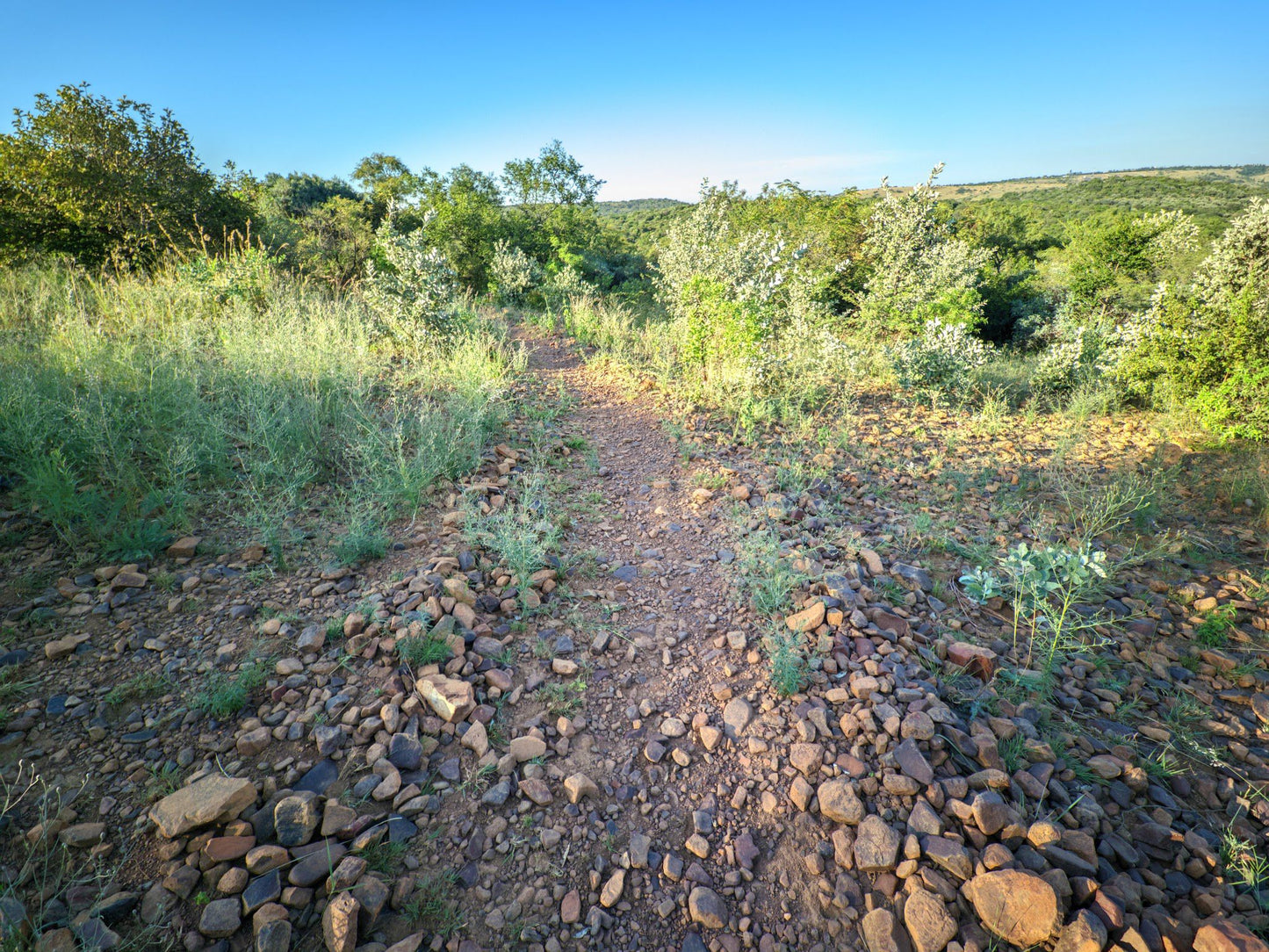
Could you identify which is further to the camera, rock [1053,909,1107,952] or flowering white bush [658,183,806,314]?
flowering white bush [658,183,806,314]

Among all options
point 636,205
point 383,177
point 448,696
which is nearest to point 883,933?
point 448,696

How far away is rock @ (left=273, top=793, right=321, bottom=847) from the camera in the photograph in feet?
5.25

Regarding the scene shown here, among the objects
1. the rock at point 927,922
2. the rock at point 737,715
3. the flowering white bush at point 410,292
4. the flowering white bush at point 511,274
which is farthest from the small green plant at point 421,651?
the flowering white bush at point 511,274

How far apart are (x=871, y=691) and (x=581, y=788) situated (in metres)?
1.27

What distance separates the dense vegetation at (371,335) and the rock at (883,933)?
9.29ft

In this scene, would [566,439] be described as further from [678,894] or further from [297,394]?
[678,894]

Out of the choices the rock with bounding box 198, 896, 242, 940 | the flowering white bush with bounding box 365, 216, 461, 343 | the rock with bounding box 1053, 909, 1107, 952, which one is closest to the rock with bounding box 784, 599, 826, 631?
the rock with bounding box 1053, 909, 1107, 952

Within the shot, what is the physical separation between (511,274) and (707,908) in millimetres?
12174

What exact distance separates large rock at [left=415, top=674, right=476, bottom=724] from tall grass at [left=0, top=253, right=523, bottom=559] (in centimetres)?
152

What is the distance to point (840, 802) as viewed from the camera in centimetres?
177

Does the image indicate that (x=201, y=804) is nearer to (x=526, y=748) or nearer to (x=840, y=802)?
(x=526, y=748)

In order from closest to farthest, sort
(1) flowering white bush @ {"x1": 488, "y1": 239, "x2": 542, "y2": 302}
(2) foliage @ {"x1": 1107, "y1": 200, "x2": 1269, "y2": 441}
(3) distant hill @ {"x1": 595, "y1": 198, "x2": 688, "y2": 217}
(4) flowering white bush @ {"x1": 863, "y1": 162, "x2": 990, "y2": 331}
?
(2) foliage @ {"x1": 1107, "y1": 200, "x2": 1269, "y2": 441}
(4) flowering white bush @ {"x1": 863, "y1": 162, "x2": 990, "y2": 331}
(1) flowering white bush @ {"x1": 488, "y1": 239, "x2": 542, "y2": 302}
(3) distant hill @ {"x1": 595, "y1": 198, "x2": 688, "y2": 217}

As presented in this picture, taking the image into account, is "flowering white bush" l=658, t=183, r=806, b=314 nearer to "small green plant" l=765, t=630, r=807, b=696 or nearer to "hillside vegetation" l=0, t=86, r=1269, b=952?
"hillside vegetation" l=0, t=86, r=1269, b=952

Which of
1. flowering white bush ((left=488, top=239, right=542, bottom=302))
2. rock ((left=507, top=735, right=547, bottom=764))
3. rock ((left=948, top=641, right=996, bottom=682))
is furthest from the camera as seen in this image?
flowering white bush ((left=488, top=239, right=542, bottom=302))
